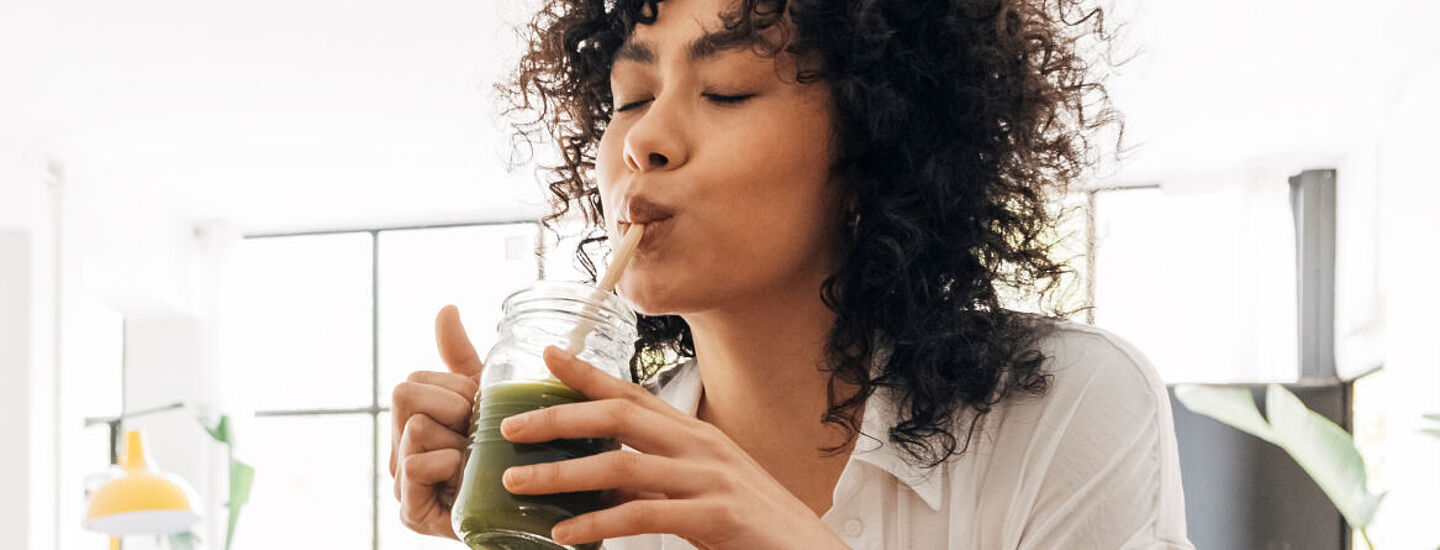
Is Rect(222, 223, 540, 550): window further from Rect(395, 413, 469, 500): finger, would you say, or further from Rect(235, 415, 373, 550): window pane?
Rect(395, 413, 469, 500): finger

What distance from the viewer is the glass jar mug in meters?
0.79

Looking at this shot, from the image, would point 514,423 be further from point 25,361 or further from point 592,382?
point 25,361

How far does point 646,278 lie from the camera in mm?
1021

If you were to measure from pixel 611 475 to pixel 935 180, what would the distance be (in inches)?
20.8

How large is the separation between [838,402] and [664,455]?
44 cm

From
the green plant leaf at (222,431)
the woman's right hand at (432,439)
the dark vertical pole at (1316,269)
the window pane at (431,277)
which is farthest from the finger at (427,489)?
the window pane at (431,277)

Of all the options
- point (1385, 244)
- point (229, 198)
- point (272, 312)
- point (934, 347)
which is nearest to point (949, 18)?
point (934, 347)

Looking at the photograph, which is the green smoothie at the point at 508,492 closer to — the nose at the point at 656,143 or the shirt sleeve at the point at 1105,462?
the nose at the point at 656,143

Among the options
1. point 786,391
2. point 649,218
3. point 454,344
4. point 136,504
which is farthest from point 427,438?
point 136,504

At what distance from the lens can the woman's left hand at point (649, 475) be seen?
74cm

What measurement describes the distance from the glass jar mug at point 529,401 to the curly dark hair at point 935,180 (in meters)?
0.33

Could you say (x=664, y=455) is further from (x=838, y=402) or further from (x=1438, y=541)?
(x=1438, y=541)

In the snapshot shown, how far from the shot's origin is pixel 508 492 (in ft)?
2.62

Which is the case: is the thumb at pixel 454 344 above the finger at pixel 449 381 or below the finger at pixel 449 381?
above
